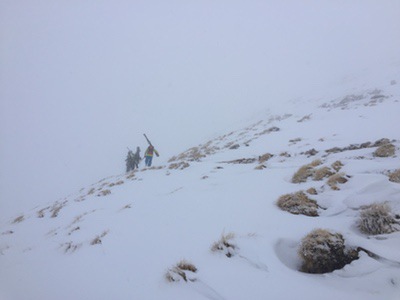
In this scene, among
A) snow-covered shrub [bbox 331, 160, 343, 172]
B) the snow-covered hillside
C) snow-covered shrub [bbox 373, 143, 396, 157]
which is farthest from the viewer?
snow-covered shrub [bbox 373, 143, 396, 157]

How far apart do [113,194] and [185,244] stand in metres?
7.00

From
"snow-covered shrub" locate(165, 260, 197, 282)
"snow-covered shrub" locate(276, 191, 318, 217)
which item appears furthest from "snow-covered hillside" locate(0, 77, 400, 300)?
"snow-covered shrub" locate(276, 191, 318, 217)

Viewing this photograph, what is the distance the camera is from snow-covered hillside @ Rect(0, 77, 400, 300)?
2936 mm

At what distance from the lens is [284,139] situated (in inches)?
544

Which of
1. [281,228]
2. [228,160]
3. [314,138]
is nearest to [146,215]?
[281,228]

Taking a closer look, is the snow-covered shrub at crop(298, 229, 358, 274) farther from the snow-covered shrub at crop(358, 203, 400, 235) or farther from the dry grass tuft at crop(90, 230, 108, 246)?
the dry grass tuft at crop(90, 230, 108, 246)

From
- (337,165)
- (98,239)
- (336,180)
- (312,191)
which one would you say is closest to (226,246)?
(312,191)

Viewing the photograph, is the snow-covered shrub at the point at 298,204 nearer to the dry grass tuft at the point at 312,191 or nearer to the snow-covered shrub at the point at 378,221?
the dry grass tuft at the point at 312,191

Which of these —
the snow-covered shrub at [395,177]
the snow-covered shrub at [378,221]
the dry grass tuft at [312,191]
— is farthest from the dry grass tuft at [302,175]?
the snow-covered shrub at [378,221]

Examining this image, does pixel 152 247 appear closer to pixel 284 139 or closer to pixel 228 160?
pixel 228 160

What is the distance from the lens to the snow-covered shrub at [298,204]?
14.7 feet

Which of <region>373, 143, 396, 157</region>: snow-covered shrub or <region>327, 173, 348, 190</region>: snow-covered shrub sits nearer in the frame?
<region>327, 173, 348, 190</region>: snow-covered shrub

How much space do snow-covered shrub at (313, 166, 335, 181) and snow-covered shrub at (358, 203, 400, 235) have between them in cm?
255

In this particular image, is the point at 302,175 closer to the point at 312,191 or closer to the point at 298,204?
the point at 312,191
